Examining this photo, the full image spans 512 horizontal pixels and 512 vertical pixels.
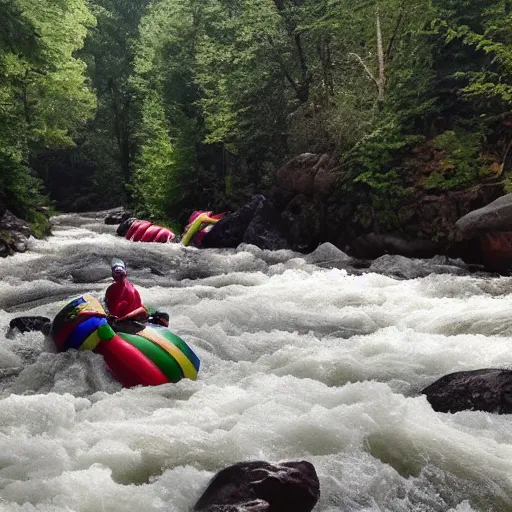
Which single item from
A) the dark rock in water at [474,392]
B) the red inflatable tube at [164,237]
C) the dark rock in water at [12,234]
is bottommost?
the red inflatable tube at [164,237]

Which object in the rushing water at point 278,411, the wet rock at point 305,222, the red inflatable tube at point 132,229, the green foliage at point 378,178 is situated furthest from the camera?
the red inflatable tube at point 132,229

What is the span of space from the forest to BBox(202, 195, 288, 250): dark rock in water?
172 cm

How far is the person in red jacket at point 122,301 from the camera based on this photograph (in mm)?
5547

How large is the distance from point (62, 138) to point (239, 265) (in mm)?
11195

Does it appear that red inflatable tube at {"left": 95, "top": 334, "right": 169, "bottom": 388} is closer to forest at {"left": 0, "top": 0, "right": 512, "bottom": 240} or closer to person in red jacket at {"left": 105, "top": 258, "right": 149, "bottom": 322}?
person in red jacket at {"left": 105, "top": 258, "right": 149, "bottom": 322}

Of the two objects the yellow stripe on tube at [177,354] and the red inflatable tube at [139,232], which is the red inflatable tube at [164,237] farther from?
the yellow stripe on tube at [177,354]

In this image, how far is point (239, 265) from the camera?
1236 centimetres

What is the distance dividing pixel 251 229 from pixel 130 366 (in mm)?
9985

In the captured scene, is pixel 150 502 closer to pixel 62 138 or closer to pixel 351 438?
pixel 351 438

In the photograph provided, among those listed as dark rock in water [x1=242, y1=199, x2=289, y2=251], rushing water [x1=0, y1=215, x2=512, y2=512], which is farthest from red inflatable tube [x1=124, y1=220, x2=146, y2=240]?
rushing water [x1=0, y1=215, x2=512, y2=512]

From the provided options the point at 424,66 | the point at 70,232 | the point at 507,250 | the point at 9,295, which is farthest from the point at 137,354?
the point at 70,232

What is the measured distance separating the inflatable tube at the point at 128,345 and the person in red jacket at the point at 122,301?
7.4 inches

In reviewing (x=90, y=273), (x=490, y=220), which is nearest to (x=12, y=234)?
(x=90, y=273)

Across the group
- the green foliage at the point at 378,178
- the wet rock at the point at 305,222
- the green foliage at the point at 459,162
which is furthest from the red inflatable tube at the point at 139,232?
the green foliage at the point at 459,162
